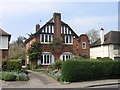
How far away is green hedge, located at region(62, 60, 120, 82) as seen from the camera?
50.2 ft

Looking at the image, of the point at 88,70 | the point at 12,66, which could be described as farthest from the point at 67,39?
the point at 88,70

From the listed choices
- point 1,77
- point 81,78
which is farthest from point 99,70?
point 1,77

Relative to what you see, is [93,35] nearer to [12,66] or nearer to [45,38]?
[45,38]

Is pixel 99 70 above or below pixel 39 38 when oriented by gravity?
below

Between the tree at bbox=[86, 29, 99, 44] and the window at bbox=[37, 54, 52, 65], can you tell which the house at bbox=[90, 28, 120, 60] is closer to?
the window at bbox=[37, 54, 52, 65]

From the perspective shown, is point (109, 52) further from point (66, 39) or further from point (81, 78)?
point (81, 78)

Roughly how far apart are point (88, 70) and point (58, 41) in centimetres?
1386

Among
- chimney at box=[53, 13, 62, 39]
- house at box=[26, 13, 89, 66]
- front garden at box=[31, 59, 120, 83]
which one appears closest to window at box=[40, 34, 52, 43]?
house at box=[26, 13, 89, 66]

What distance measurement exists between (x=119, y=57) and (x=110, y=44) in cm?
382

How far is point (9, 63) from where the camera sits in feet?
67.4

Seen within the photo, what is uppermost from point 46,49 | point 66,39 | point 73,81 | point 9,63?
point 66,39

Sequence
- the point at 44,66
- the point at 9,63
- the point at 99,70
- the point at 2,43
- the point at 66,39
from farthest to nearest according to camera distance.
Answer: the point at 66,39 < the point at 44,66 < the point at 2,43 < the point at 9,63 < the point at 99,70

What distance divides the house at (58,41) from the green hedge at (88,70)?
13367 mm

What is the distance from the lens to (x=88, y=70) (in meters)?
16.1
